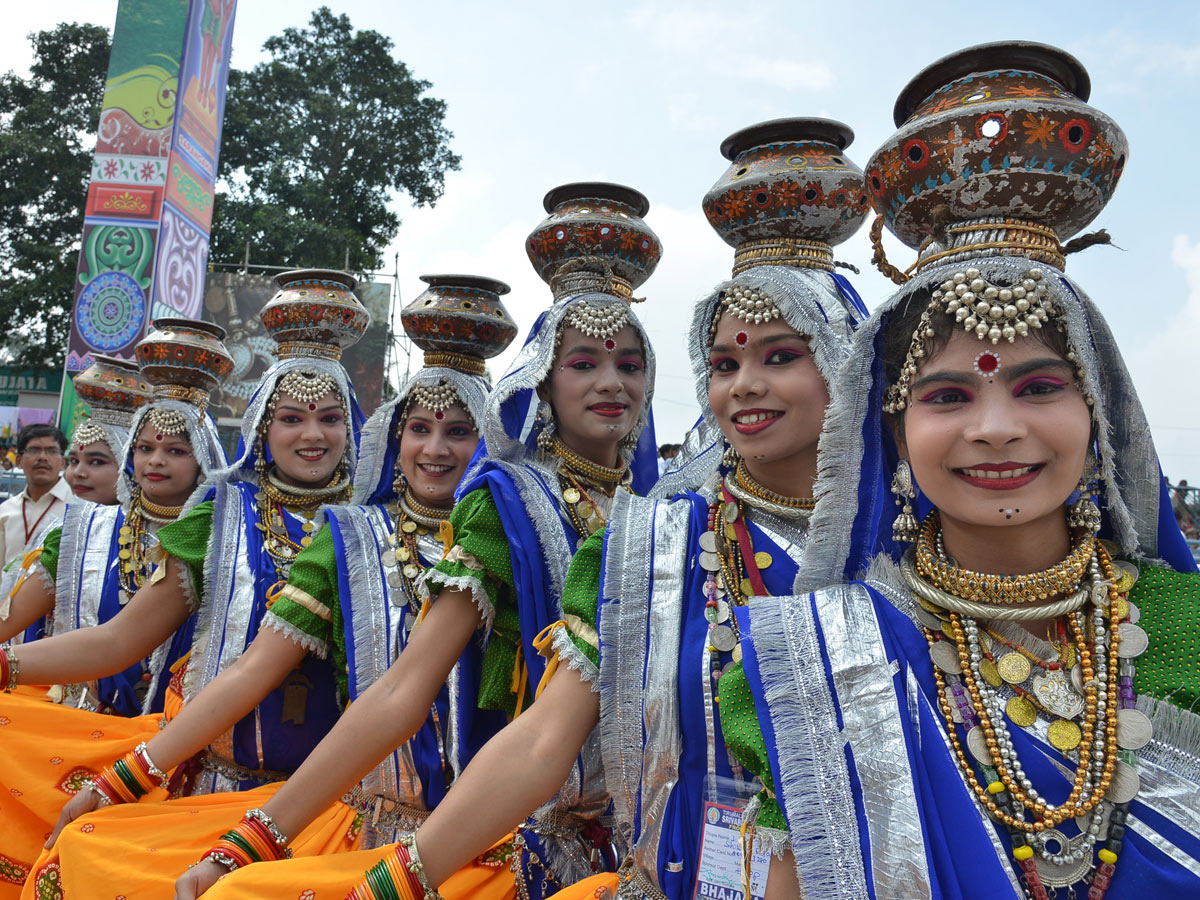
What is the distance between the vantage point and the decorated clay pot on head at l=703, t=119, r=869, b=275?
2127 mm

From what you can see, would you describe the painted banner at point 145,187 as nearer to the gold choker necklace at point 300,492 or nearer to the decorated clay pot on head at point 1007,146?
the gold choker necklace at point 300,492

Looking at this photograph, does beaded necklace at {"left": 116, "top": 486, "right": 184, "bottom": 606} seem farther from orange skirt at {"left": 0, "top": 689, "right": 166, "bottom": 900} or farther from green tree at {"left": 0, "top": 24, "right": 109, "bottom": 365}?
green tree at {"left": 0, "top": 24, "right": 109, "bottom": 365}

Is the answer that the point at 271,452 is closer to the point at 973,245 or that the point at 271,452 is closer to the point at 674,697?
the point at 674,697

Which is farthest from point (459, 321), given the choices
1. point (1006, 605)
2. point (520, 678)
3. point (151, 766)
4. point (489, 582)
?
point (1006, 605)

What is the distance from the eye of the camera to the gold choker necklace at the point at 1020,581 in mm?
1396

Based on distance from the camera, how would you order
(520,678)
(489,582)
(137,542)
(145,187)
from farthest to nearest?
(145,187)
(137,542)
(520,678)
(489,582)

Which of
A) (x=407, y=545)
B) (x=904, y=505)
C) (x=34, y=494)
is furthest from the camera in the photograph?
(x=34, y=494)

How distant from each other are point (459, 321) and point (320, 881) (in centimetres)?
183

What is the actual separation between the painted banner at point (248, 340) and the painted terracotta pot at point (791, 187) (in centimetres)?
1654

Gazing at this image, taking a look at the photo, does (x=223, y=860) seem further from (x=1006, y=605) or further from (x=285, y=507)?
(x=1006, y=605)

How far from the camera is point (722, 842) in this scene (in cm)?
175

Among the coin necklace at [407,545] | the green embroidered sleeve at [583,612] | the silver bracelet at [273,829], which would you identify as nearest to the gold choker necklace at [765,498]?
the green embroidered sleeve at [583,612]

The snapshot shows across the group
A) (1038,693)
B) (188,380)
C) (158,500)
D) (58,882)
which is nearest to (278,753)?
(58,882)

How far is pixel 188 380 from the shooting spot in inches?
171
